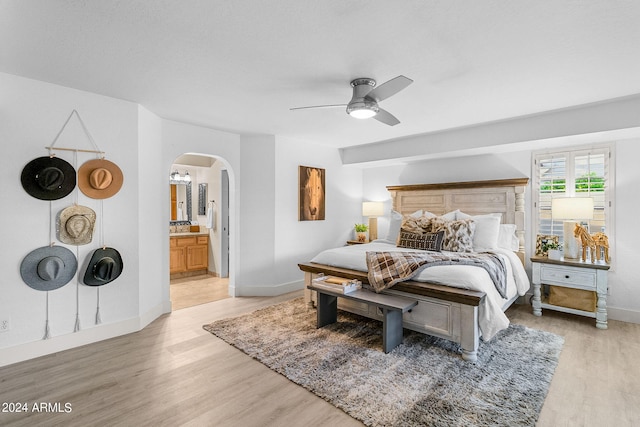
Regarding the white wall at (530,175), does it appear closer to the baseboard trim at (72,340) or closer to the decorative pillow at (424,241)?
the decorative pillow at (424,241)

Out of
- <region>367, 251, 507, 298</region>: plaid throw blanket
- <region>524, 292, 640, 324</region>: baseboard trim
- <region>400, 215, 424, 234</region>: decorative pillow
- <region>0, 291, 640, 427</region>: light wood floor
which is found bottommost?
<region>0, 291, 640, 427</region>: light wood floor

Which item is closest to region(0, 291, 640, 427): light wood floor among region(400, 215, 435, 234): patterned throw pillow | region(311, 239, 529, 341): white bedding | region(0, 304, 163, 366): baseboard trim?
region(0, 304, 163, 366): baseboard trim

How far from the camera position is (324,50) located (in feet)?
7.27

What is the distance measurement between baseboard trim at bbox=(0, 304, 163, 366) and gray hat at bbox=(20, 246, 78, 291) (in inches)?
19.5

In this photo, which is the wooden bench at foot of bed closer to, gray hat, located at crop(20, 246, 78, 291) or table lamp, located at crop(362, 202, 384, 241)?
table lamp, located at crop(362, 202, 384, 241)

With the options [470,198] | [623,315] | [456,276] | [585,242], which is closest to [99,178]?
[456,276]

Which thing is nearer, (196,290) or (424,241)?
(424,241)

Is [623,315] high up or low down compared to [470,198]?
down

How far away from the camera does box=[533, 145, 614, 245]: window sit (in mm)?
3795

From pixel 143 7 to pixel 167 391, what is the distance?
2.53 m

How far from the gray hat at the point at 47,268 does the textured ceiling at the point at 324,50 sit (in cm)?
155

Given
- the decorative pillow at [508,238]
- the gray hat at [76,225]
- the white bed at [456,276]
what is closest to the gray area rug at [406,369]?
the white bed at [456,276]

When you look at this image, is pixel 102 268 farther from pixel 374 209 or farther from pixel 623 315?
pixel 623 315

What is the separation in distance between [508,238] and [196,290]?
4.76m
